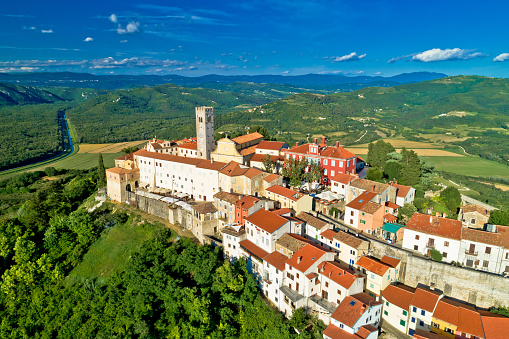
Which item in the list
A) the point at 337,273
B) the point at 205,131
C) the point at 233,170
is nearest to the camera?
the point at 337,273

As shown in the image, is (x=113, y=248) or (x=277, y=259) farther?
(x=113, y=248)

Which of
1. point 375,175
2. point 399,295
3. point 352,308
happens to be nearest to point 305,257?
point 352,308

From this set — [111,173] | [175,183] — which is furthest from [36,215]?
[175,183]

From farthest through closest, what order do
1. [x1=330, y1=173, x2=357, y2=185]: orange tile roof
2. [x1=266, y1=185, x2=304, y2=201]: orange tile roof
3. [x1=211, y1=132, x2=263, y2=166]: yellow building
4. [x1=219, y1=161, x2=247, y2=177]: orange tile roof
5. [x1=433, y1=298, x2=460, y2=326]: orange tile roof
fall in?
[x1=211, y1=132, x2=263, y2=166]: yellow building < [x1=330, y1=173, x2=357, y2=185]: orange tile roof < [x1=219, y1=161, x2=247, y2=177]: orange tile roof < [x1=266, y1=185, x2=304, y2=201]: orange tile roof < [x1=433, y1=298, x2=460, y2=326]: orange tile roof

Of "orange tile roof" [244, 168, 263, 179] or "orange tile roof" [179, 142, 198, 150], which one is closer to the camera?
"orange tile roof" [244, 168, 263, 179]

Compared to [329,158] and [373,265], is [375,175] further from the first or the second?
[373,265]

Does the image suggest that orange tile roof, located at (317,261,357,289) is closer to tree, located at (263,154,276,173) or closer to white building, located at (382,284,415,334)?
white building, located at (382,284,415,334)

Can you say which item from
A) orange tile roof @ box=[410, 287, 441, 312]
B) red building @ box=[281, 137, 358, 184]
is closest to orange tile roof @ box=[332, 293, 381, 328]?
orange tile roof @ box=[410, 287, 441, 312]

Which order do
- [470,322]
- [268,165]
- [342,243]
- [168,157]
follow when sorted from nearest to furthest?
[470,322] → [342,243] → [268,165] → [168,157]
